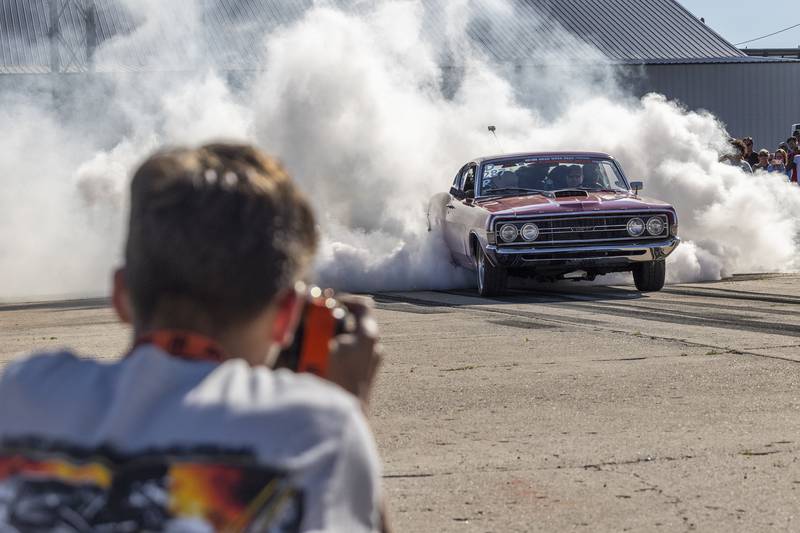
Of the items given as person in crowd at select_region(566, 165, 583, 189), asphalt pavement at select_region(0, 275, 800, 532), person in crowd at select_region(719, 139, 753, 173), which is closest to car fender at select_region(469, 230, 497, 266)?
asphalt pavement at select_region(0, 275, 800, 532)

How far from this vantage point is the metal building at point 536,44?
1254 inches

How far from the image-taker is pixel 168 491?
1.47 meters

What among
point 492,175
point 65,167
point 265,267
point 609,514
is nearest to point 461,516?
point 609,514

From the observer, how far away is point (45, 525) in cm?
151

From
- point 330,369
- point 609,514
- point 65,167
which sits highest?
point 65,167

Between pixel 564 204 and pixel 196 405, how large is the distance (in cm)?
1186

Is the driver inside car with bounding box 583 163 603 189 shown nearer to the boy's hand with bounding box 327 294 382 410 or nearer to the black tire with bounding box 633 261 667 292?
the black tire with bounding box 633 261 667 292

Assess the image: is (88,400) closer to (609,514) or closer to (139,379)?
(139,379)

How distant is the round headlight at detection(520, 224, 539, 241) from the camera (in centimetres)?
1292

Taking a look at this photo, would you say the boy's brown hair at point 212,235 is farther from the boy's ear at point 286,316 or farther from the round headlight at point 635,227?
the round headlight at point 635,227

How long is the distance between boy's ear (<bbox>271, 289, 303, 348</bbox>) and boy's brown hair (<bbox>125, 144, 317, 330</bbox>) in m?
0.04

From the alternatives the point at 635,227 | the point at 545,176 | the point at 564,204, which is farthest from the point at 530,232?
the point at 545,176

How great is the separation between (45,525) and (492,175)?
1288 centimetres

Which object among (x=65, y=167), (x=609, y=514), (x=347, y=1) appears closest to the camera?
(x=609, y=514)
